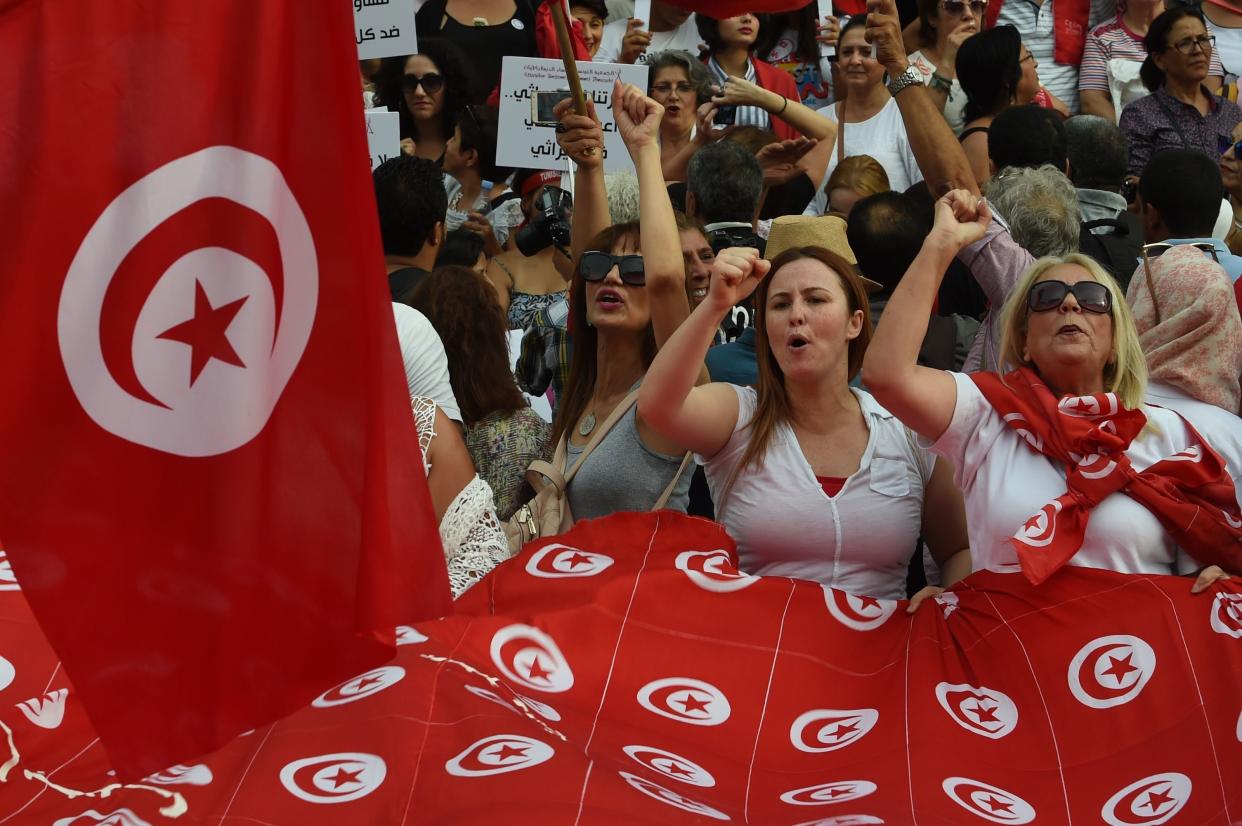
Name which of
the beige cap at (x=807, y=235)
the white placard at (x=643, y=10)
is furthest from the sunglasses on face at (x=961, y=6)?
the beige cap at (x=807, y=235)

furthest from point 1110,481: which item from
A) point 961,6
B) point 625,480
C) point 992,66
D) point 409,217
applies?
point 961,6

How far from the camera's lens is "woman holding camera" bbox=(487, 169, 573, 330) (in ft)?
20.7

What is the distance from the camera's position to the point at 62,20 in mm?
2664

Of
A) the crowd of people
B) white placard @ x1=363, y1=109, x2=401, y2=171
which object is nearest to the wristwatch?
the crowd of people

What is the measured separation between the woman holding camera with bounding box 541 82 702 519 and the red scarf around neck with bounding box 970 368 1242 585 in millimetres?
893

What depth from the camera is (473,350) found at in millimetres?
4852

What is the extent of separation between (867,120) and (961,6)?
2.93 feet

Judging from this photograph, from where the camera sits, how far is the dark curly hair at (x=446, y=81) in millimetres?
7449

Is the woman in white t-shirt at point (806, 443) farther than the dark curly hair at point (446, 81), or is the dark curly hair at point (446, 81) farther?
the dark curly hair at point (446, 81)

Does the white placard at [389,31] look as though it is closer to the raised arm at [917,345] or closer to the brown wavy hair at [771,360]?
the brown wavy hair at [771,360]

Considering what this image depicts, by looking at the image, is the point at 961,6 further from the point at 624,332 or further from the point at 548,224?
the point at 624,332

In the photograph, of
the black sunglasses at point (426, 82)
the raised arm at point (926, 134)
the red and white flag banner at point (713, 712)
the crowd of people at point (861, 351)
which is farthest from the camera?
the black sunglasses at point (426, 82)

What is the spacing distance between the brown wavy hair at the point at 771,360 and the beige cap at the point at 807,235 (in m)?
0.78

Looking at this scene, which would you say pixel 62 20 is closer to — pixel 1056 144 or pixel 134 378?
pixel 134 378
